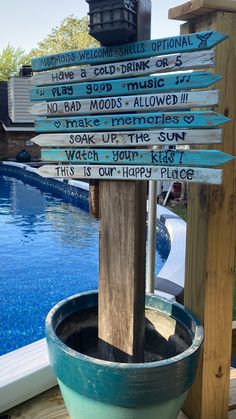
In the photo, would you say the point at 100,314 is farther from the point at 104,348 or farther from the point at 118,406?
the point at 118,406

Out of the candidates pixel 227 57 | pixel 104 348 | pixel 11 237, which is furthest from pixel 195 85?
pixel 11 237

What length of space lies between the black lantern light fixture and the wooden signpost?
0.03 metres

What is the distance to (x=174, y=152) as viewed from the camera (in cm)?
124

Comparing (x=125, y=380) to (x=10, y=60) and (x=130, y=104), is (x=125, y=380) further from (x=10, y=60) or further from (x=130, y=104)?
(x=10, y=60)

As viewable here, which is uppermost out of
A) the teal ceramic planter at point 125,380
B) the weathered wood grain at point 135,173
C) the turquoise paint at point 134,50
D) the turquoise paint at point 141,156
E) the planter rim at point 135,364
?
the turquoise paint at point 134,50

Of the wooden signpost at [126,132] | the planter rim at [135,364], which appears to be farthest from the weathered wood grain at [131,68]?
the planter rim at [135,364]

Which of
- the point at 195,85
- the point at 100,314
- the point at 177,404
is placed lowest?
the point at 177,404

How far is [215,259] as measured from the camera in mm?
1514

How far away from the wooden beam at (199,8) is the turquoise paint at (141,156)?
539mm

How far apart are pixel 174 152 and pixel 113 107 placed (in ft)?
0.88

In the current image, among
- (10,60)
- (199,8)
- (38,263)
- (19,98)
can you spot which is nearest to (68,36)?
(10,60)

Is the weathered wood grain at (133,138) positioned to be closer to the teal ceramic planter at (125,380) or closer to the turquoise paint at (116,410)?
the teal ceramic planter at (125,380)

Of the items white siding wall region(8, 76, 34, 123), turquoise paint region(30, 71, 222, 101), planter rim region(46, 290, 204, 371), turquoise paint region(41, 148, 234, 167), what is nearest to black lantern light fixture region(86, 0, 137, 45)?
turquoise paint region(30, 71, 222, 101)

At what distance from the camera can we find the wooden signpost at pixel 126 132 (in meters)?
1.21
